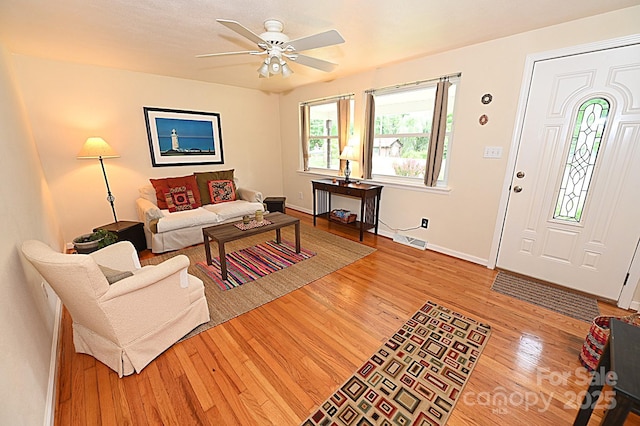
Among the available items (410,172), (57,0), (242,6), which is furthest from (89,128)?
(410,172)

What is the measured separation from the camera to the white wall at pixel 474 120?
7.38ft

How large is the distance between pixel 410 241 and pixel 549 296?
153cm

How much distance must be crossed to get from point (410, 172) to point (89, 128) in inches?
171

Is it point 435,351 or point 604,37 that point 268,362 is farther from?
point 604,37

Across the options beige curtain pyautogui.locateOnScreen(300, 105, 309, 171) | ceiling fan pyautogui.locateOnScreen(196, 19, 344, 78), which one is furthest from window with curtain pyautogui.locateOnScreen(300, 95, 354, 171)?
ceiling fan pyautogui.locateOnScreen(196, 19, 344, 78)

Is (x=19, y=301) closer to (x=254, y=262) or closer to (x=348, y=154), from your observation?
(x=254, y=262)

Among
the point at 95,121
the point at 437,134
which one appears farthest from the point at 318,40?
the point at 95,121

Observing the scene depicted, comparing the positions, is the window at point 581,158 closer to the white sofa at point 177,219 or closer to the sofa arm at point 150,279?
the sofa arm at point 150,279

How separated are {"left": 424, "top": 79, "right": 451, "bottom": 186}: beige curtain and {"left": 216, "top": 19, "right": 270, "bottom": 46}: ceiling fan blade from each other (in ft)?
6.76

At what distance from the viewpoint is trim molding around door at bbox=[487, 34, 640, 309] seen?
6.78 feet

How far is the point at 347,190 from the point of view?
367 centimetres

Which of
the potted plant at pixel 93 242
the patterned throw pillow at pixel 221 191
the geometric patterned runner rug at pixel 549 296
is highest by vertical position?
the patterned throw pillow at pixel 221 191

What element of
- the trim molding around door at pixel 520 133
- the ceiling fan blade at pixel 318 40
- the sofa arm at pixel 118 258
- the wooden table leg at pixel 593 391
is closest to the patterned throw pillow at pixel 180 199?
the sofa arm at pixel 118 258

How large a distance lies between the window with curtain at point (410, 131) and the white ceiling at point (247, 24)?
46 centimetres
